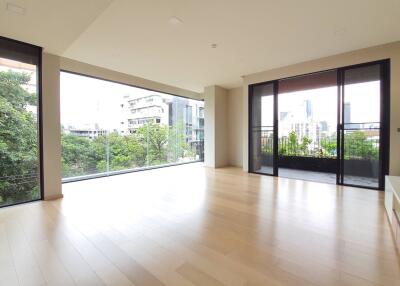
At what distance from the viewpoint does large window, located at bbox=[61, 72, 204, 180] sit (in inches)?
182

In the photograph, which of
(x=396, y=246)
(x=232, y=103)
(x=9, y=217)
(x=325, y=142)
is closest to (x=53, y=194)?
(x=9, y=217)

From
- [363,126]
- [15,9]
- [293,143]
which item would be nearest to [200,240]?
[15,9]

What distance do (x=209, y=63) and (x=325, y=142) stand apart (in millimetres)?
4347

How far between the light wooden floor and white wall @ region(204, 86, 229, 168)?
3.04 m

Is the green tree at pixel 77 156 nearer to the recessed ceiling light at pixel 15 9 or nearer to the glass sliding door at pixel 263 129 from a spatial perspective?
the recessed ceiling light at pixel 15 9

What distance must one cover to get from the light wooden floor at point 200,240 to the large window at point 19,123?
0.37 metres

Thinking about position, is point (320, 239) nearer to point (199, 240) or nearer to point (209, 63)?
point (199, 240)

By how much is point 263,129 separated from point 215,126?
1.64 metres

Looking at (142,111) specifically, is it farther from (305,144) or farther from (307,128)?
(305,144)

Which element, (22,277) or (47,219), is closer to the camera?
(22,277)

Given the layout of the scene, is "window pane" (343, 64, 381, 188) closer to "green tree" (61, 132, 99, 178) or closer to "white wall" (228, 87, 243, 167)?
"white wall" (228, 87, 243, 167)

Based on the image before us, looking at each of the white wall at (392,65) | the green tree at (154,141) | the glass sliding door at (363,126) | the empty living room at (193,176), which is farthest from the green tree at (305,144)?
the green tree at (154,141)

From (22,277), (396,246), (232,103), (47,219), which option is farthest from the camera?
(232,103)

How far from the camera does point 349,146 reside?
4062 millimetres
